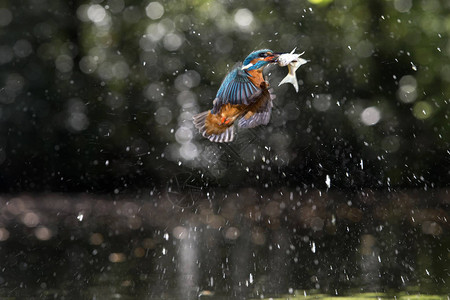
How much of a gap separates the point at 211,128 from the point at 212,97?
466 inches

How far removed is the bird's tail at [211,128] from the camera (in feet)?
10.3

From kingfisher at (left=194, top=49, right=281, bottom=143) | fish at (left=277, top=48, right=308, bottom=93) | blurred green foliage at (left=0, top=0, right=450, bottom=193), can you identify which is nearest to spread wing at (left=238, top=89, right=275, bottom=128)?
kingfisher at (left=194, top=49, right=281, bottom=143)

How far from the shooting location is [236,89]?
9.77ft

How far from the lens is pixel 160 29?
16.3 metres

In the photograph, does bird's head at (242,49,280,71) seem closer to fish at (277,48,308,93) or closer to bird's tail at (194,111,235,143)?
fish at (277,48,308,93)

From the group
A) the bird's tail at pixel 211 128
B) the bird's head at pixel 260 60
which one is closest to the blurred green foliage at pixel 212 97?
the bird's tail at pixel 211 128

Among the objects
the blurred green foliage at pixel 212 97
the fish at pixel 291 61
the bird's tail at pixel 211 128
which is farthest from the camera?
the blurred green foliage at pixel 212 97

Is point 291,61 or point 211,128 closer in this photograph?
point 291,61

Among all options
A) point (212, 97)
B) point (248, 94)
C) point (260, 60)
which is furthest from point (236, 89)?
point (212, 97)

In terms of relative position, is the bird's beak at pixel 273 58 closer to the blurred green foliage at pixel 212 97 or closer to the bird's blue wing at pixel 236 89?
the bird's blue wing at pixel 236 89

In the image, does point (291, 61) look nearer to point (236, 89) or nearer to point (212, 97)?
point (236, 89)

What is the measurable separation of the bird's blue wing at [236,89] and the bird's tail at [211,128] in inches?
4.2

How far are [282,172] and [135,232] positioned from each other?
7.14 metres

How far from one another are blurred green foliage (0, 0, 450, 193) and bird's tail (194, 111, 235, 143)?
1022 cm
